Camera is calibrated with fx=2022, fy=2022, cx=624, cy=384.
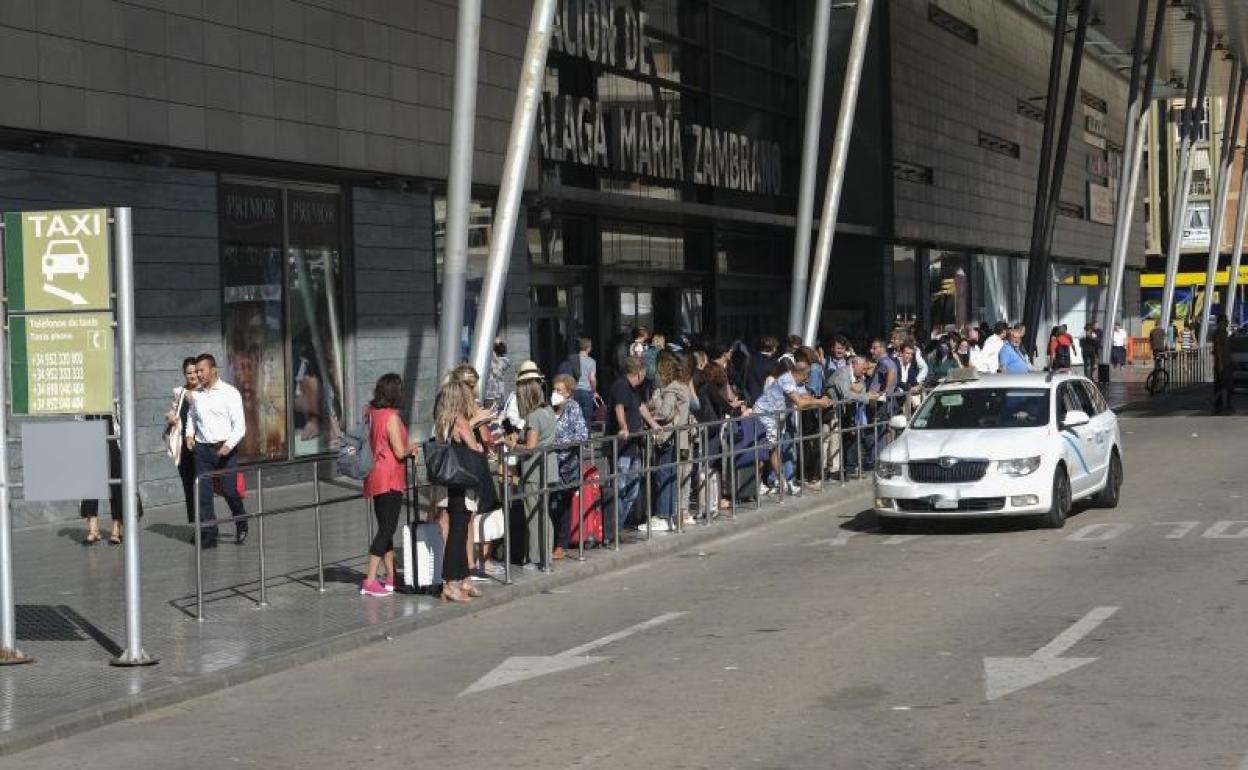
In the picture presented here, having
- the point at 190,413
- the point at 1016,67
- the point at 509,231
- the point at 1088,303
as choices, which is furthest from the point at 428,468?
the point at 1088,303

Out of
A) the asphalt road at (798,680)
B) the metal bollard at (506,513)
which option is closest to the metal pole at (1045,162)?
the asphalt road at (798,680)

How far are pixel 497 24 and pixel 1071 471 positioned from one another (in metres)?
14.4

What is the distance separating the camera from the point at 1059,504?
63.5 feet

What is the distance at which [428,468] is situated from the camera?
49.4 feet

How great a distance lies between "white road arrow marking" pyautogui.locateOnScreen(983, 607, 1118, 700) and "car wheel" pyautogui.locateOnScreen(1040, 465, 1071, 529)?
672 centimetres

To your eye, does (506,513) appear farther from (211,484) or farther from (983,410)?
(983,410)

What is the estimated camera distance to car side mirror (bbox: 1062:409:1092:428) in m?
19.9

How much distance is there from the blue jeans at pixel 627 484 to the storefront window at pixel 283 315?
736 centimetres

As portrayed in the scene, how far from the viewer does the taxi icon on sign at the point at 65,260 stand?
41.0 feet

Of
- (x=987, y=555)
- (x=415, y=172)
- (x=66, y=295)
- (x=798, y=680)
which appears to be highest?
(x=415, y=172)

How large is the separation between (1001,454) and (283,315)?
36.5ft

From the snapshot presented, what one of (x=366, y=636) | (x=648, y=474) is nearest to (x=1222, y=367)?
(x=648, y=474)

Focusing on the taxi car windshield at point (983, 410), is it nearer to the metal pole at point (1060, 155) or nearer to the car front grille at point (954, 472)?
the car front grille at point (954, 472)

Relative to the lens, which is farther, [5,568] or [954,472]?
[954,472]
